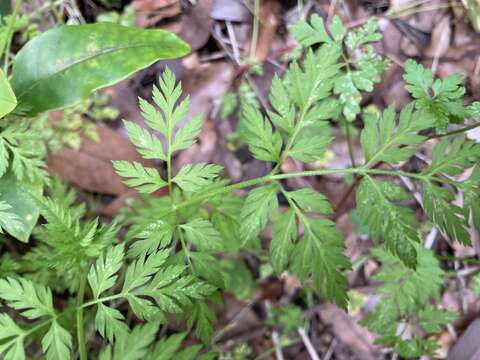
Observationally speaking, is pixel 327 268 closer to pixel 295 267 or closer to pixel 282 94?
pixel 295 267

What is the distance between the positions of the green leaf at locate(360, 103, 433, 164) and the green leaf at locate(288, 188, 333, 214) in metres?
0.23

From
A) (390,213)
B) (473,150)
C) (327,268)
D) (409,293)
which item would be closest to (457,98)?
(473,150)

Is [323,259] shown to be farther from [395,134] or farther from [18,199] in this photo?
[18,199]

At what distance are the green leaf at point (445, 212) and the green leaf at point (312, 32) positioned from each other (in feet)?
2.55

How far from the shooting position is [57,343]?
129 cm

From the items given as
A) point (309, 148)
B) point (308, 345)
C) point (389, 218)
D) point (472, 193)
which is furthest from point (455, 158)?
point (308, 345)

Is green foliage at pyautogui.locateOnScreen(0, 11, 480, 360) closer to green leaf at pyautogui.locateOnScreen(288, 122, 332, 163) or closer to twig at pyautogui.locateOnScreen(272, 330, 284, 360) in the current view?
green leaf at pyautogui.locateOnScreen(288, 122, 332, 163)

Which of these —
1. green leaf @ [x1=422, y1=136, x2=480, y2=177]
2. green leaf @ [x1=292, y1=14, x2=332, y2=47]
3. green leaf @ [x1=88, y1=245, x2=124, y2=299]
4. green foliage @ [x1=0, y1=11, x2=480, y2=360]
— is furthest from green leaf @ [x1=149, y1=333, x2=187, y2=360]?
green leaf @ [x1=292, y1=14, x2=332, y2=47]

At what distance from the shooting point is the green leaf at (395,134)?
1380mm

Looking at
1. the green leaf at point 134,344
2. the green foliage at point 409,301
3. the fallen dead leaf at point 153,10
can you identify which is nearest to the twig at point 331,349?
the green foliage at point 409,301

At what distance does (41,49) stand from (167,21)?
101 centimetres

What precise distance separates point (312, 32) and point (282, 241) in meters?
0.95

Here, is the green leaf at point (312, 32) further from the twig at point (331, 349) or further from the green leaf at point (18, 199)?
the twig at point (331, 349)

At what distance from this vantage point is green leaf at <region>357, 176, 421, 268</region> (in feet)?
4.14
